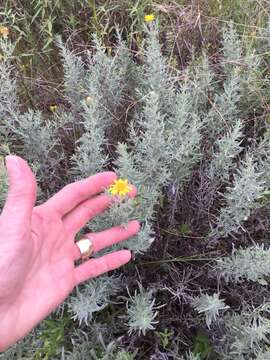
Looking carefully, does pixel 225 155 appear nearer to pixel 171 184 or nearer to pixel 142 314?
pixel 171 184

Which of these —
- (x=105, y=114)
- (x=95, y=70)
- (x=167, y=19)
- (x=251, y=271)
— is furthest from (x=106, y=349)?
(x=167, y=19)

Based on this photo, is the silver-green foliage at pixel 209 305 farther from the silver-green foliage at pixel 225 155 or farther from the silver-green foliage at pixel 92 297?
the silver-green foliage at pixel 225 155

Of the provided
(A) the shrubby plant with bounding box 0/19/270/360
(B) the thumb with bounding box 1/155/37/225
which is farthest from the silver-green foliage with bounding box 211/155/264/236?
(B) the thumb with bounding box 1/155/37/225

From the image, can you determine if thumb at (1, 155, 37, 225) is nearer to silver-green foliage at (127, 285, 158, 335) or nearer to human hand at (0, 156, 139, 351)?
human hand at (0, 156, 139, 351)

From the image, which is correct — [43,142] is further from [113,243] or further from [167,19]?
[167,19]

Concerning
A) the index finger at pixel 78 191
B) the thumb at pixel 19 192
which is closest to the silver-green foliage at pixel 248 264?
the index finger at pixel 78 191

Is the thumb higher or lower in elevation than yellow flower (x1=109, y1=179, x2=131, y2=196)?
higher

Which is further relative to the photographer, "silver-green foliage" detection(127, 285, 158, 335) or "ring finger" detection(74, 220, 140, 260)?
"ring finger" detection(74, 220, 140, 260)
